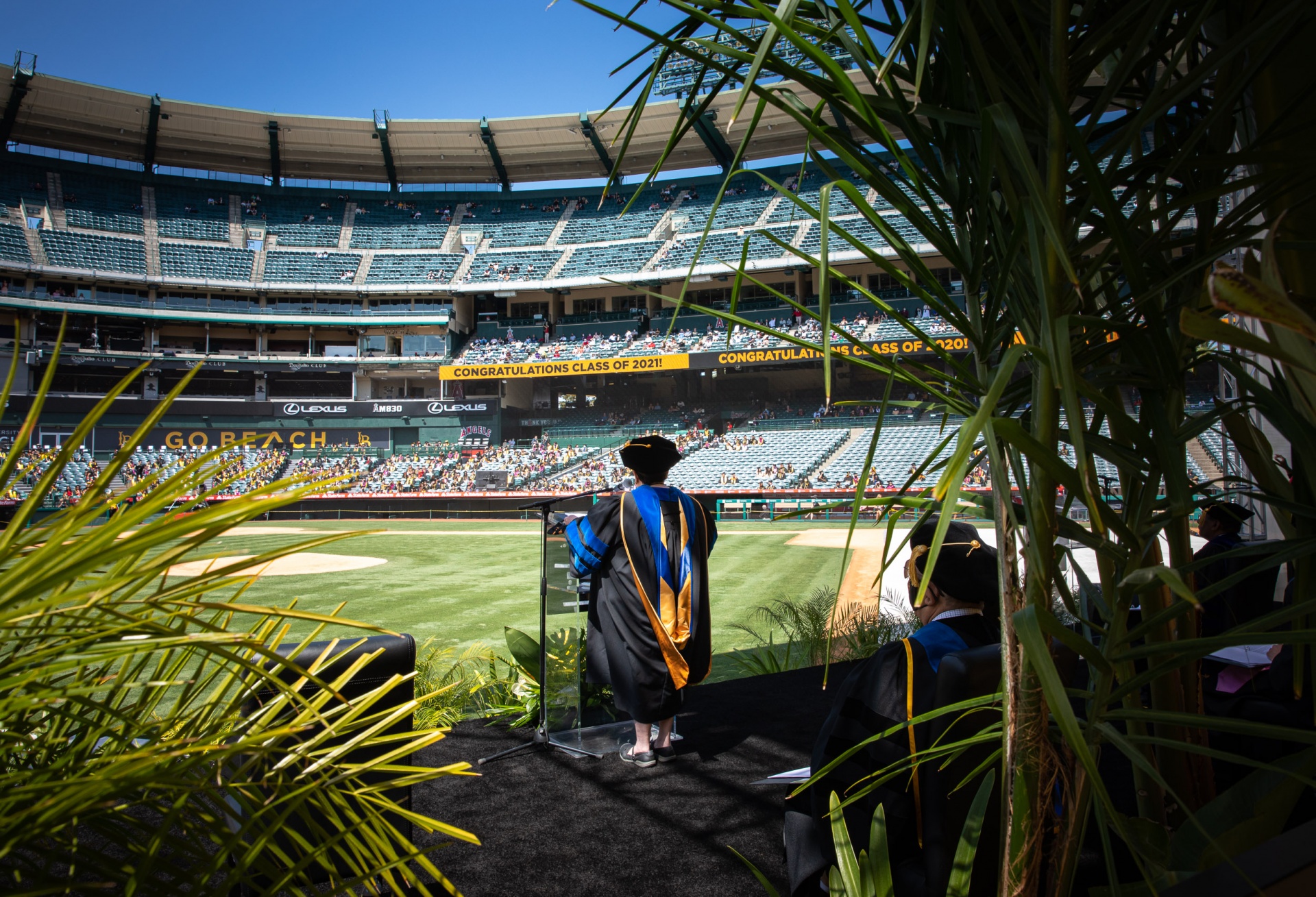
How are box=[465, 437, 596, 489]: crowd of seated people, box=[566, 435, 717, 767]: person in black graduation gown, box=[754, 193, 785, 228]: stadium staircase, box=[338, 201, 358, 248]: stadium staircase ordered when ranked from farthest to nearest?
box=[338, 201, 358, 248]: stadium staircase, box=[754, 193, 785, 228]: stadium staircase, box=[465, 437, 596, 489]: crowd of seated people, box=[566, 435, 717, 767]: person in black graduation gown

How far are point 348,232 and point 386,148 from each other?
494cm

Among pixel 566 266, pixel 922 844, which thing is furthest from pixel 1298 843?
pixel 566 266

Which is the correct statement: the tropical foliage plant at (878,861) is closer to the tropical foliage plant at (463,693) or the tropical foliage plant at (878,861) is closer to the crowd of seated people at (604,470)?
the tropical foliage plant at (463,693)

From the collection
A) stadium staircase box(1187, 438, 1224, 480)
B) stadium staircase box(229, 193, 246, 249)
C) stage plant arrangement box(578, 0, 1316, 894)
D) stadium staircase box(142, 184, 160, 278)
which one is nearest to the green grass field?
stage plant arrangement box(578, 0, 1316, 894)

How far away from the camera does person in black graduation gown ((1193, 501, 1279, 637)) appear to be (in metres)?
3.56

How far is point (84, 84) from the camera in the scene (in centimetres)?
3250

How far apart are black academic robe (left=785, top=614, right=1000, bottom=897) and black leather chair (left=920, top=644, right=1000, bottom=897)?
85 millimetres

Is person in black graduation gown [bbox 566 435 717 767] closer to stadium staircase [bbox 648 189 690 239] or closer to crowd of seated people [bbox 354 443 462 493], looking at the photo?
crowd of seated people [bbox 354 443 462 493]

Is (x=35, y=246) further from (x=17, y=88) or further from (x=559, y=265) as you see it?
(x=559, y=265)

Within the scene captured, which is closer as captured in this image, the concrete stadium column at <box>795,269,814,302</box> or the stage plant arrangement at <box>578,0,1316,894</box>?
the stage plant arrangement at <box>578,0,1316,894</box>

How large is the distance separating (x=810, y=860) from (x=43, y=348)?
39.6 meters

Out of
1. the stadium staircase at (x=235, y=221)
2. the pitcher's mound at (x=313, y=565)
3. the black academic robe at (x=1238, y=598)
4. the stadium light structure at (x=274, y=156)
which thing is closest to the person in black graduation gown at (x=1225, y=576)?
the black academic robe at (x=1238, y=598)

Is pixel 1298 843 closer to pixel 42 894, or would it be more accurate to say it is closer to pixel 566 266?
pixel 42 894

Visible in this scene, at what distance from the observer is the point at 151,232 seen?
36.8m
